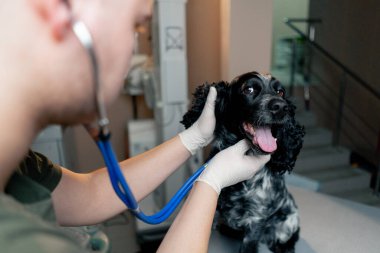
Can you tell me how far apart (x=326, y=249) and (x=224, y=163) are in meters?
0.54

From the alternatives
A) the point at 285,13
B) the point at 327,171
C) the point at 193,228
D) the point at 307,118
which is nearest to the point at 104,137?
the point at 193,228

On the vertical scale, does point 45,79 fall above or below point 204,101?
above

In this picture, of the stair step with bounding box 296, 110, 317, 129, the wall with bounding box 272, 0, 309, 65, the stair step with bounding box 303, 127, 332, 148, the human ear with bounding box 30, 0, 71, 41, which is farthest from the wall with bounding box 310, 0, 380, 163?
the wall with bounding box 272, 0, 309, 65

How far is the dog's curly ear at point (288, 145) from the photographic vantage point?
0.78 m

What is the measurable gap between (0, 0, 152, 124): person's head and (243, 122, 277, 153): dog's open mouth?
0.43 metres

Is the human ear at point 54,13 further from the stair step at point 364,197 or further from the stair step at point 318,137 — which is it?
the stair step at point 318,137

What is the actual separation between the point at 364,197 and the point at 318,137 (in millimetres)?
709

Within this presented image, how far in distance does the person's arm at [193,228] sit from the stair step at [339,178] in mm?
1029

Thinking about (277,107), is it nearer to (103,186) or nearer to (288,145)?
(288,145)

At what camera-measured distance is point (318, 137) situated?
196 cm

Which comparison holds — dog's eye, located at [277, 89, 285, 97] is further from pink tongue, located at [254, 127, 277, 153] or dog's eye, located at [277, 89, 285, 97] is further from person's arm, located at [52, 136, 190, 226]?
person's arm, located at [52, 136, 190, 226]

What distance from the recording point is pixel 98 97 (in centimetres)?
38

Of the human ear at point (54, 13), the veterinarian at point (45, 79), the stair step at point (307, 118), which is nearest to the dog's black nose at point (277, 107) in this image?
the veterinarian at point (45, 79)

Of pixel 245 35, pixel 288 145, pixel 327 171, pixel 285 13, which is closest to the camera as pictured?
pixel 288 145
